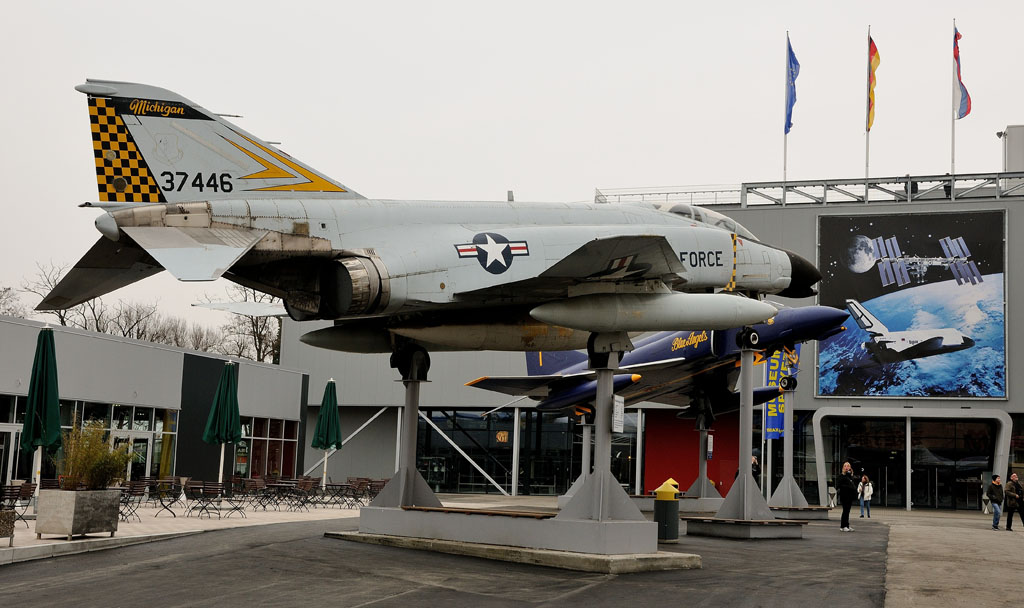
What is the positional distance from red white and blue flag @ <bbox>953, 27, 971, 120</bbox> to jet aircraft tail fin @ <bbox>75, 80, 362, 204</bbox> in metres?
33.1

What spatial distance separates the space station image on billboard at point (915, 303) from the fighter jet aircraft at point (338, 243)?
2403 centimetres

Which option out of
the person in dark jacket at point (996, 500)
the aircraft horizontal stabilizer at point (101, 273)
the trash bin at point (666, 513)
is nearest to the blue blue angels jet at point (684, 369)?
the trash bin at point (666, 513)

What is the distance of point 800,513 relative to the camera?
24.5m

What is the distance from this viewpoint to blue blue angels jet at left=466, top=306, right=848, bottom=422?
21.6 meters

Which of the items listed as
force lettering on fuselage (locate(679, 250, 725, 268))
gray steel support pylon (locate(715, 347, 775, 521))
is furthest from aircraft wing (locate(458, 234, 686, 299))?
gray steel support pylon (locate(715, 347, 775, 521))

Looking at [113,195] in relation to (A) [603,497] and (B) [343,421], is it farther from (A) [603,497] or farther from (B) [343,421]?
(B) [343,421]

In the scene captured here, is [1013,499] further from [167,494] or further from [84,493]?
[167,494]

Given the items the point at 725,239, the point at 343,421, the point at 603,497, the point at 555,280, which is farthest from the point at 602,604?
the point at 343,421

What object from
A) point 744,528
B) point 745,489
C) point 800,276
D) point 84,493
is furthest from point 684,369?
point 84,493

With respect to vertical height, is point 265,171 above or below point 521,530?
above

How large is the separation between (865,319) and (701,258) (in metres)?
24.2

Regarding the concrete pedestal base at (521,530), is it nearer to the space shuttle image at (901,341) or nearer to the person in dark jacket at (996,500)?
the person in dark jacket at (996,500)

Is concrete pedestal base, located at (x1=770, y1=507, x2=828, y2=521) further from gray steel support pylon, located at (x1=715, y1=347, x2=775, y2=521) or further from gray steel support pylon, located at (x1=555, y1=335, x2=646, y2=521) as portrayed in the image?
gray steel support pylon, located at (x1=555, y1=335, x2=646, y2=521)

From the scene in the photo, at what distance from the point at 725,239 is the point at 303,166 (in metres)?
6.60
